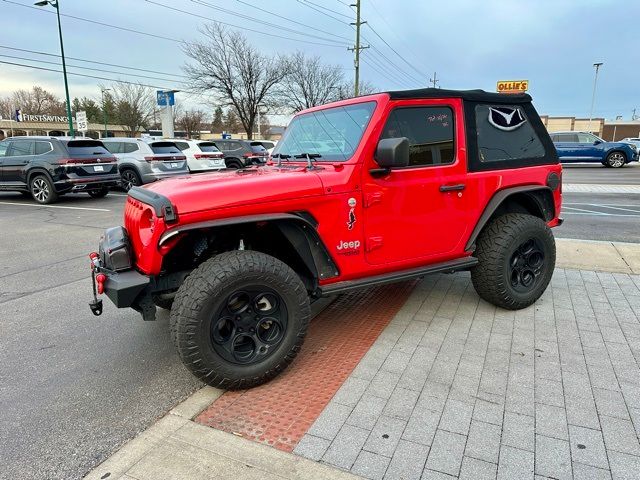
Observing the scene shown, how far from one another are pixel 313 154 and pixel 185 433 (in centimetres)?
227

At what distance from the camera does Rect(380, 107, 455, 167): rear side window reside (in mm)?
3328

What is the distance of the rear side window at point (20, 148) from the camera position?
458 inches

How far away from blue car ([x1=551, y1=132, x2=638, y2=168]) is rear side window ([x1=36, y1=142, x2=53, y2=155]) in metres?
22.2

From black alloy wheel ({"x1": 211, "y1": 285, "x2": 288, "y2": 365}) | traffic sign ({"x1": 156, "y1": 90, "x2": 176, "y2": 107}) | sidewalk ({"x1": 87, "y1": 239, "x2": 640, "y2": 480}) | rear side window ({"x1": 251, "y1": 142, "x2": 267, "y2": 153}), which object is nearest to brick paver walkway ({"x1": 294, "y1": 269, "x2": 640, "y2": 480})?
sidewalk ({"x1": 87, "y1": 239, "x2": 640, "y2": 480})

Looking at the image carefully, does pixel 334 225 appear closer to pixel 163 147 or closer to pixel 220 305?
pixel 220 305

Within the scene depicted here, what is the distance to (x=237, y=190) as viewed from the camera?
8.93 feet

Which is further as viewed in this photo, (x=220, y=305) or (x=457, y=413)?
(x=220, y=305)

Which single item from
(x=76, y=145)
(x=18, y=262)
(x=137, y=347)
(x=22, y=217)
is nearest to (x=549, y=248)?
(x=137, y=347)

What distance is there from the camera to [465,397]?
2701mm

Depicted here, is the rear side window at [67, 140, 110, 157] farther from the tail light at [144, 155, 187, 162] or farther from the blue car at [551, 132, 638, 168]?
the blue car at [551, 132, 638, 168]

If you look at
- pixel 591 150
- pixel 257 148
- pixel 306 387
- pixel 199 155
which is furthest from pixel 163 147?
pixel 591 150

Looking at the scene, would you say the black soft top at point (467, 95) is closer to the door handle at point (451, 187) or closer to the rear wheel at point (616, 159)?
the door handle at point (451, 187)

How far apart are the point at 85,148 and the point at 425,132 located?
11129 millimetres

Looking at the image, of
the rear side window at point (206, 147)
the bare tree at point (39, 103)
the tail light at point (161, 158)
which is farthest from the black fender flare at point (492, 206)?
the bare tree at point (39, 103)
